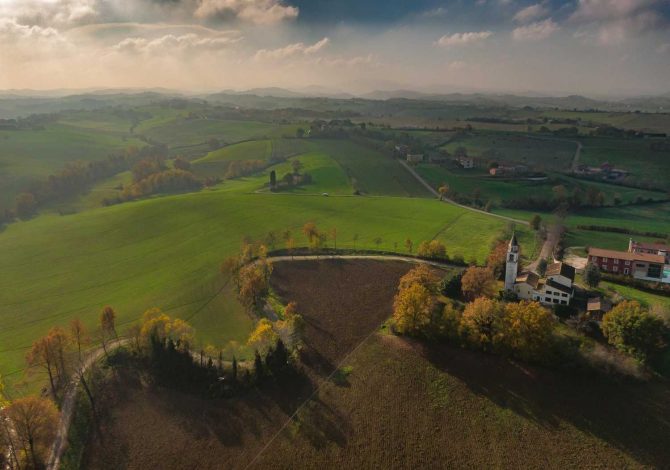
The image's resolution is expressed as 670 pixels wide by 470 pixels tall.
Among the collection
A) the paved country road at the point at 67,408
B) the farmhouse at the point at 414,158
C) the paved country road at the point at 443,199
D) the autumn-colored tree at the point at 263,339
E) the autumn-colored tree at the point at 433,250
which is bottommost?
the paved country road at the point at 67,408

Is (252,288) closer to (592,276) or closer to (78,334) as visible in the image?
(78,334)

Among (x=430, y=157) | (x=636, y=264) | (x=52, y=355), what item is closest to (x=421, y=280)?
(x=636, y=264)

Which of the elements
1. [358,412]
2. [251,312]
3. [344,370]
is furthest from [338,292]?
[358,412]

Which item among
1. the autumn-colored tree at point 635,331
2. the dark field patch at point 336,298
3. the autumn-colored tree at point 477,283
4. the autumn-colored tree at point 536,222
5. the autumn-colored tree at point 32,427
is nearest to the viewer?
the autumn-colored tree at point 32,427

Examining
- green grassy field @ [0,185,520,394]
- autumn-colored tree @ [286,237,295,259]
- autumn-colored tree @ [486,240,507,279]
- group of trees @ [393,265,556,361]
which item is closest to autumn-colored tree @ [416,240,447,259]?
green grassy field @ [0,185,520,394]

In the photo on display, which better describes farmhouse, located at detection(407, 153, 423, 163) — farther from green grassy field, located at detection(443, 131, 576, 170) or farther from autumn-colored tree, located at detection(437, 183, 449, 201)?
autumn-colored tree, located at detection(437, 183, 449, 201)

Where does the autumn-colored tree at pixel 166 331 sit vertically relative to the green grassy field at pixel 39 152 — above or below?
below

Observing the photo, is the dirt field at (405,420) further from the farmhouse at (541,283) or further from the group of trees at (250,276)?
the group of trees at (250,276)

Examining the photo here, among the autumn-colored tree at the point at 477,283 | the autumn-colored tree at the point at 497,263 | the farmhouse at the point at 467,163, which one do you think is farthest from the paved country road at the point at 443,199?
the autumn-colored tree at the point at 477,283
